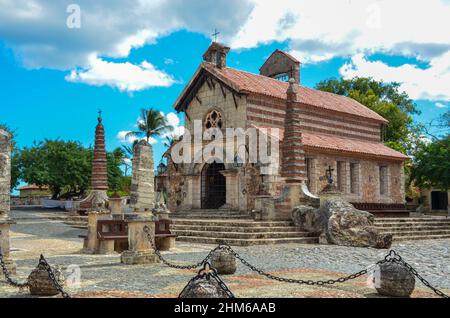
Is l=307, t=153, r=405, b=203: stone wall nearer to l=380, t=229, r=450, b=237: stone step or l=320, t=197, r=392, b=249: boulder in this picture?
l=380, t=229, r=450, b=237: stone step

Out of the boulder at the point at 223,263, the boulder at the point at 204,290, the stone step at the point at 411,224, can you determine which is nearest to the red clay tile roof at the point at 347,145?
the stone step at the point at 411,224

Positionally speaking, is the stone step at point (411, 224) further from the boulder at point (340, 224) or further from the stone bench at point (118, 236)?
the stone bench at point (118, 236)

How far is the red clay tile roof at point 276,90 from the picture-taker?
23531 mm

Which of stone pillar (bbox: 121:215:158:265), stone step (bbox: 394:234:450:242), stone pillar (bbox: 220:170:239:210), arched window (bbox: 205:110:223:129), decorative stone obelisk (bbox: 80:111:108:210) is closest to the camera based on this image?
stone pillar (bbox: 121:215:158:265)

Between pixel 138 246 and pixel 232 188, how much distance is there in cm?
1279

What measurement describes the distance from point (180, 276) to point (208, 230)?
28.0 feet

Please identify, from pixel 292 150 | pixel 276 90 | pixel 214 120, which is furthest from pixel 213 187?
pixel 292 150

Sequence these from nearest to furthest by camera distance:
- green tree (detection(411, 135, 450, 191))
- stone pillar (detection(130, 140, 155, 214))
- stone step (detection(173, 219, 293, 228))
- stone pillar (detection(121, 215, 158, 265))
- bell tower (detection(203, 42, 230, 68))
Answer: stone pillar (detection(121, 215, 158, 265)) < stone pillar (detection(130, 140, 155, 214)) < stone step (detection(173, 219, 293, 228)) < bell tower (detection(203, 42, 230, 68)) < green tree (detection(411, 135, 450, 191))

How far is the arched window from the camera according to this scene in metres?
24.3

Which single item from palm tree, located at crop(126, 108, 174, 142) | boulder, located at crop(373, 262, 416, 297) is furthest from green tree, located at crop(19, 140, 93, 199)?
boulder, located at crop(373, 262, 416, 297)

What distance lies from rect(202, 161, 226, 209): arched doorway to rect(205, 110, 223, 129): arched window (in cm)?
196

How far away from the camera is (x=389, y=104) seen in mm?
41156

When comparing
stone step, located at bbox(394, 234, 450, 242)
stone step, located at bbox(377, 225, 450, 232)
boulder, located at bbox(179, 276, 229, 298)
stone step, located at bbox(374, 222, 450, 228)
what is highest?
boulder, located at bbox(179, 276, 229, 298)

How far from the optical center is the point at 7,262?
8.44 m
